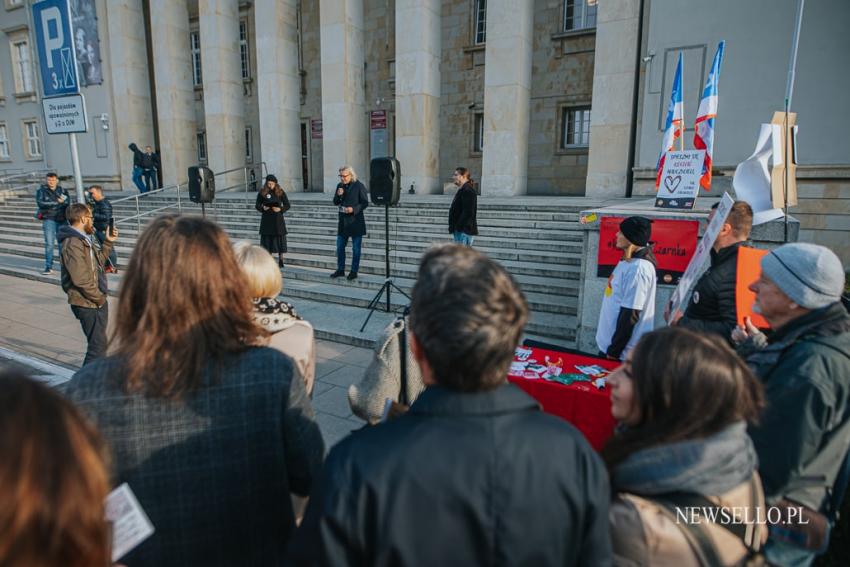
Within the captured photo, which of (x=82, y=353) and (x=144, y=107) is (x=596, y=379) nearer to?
(x=82, y=353)

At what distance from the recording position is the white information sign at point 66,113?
5930mm

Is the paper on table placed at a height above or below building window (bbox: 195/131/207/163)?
below

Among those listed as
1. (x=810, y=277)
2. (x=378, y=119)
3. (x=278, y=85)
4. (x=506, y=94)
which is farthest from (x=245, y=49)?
(x=810, y=277)

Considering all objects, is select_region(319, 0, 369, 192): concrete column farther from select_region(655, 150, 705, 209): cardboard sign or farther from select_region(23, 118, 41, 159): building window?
select_region(23, 118, 41, 159): building window

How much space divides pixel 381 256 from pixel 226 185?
36.9 feet

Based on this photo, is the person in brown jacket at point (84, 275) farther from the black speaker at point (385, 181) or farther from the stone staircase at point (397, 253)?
the black speaker at point (385, 181)

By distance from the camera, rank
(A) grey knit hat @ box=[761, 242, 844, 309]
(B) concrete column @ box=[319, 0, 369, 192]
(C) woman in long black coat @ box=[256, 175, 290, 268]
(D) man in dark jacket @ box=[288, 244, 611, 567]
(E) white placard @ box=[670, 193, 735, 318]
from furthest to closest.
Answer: (B) concrete column @ box=[319, 0, 369, 192], (C) woman in long black coat @ box=[256, 175, 290, 268], (E) white placard @ box=[670, 193, 735, 318], (A) grey knit hat @ box=[761, 242, 844, 309], (D) man in dark jacket @ box=[288, 244, 611, 567]

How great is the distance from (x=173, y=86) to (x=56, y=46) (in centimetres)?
1494

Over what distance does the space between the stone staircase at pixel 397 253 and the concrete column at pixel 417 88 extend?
2.34m

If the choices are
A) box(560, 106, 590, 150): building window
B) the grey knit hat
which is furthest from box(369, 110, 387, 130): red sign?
the grey knit hat

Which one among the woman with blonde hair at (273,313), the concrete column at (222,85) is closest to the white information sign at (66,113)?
the woman with blonde hair at (273,313)

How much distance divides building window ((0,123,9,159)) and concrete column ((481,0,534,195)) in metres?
26.9

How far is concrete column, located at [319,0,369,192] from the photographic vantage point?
15281 millimetres

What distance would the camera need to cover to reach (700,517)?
1.38 meters
